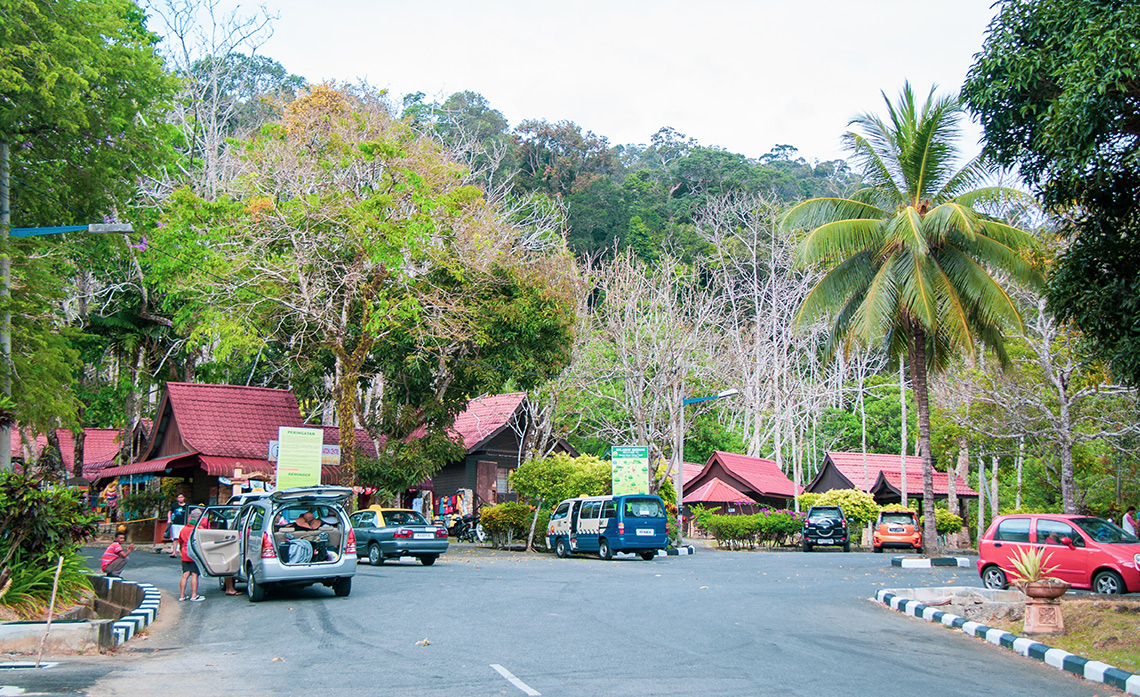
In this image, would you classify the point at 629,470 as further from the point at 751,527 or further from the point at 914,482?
the point at 914,482

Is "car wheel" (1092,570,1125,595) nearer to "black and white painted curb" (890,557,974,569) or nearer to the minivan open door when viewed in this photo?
"black and white painted curb" (890,557,974,569)

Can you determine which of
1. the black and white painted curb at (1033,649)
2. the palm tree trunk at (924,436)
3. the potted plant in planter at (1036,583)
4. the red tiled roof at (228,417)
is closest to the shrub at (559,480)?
the red tiled roof at (228,417)

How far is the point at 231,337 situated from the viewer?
2659 cm

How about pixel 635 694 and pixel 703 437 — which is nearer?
pixel 635 694

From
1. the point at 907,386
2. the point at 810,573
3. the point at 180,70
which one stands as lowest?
the point at 810,573

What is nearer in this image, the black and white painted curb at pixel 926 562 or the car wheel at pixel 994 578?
the car wheel at pixel 994 578

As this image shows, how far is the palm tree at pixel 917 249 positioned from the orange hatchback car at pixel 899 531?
25.5 feet

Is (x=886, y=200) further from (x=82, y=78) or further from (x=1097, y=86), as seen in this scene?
(x=82, y=78)

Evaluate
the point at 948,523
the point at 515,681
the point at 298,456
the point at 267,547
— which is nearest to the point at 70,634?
the point at 267,547

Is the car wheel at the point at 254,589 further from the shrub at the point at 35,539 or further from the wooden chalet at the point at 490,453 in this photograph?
the wooden chalet at the point at 490,453

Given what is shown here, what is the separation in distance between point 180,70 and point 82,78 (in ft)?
74.6

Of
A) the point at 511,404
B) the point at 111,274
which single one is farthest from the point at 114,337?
the point at 511,404

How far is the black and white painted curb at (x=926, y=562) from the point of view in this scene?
77.3 ft

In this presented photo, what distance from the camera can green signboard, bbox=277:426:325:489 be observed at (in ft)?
81.4
